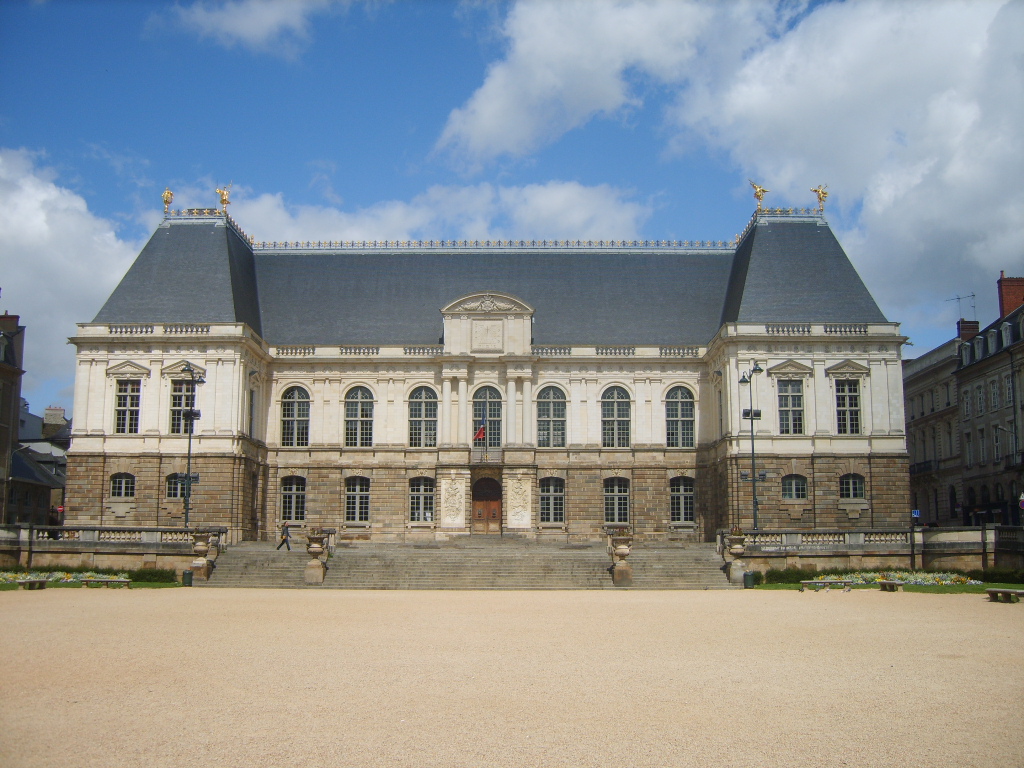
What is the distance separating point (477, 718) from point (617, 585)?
20.0 metres

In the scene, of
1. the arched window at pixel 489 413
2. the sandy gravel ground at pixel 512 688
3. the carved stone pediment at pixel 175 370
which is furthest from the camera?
the arched window at pixel 489 413

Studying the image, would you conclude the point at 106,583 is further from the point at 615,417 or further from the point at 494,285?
the point at 494,285

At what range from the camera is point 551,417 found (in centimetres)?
4519

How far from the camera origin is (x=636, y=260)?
49.3 m

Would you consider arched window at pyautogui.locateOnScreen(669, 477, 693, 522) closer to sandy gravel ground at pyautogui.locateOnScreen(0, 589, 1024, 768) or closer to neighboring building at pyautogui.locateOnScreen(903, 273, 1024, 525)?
neighboring building at pyautogui.locateOnScreen(903, 273, 1024, 525)

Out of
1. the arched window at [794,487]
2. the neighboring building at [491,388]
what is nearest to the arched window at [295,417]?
the neighboring building at [491,388]

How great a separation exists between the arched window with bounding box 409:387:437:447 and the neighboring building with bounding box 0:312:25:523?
67.2 feet

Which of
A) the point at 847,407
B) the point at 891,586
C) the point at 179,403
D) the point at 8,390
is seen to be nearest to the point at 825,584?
the point at 891,586

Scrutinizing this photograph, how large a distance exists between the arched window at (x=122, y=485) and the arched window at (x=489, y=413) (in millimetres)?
14672

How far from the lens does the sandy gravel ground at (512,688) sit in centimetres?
940

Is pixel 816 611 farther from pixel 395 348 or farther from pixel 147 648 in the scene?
pixel 395 348

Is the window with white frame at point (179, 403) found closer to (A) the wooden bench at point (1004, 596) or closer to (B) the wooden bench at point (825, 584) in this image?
(B) the wooden bench at point (825, 584)

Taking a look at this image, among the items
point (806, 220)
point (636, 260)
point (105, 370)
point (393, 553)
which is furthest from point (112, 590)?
point (806, 220)

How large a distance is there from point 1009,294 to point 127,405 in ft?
141
